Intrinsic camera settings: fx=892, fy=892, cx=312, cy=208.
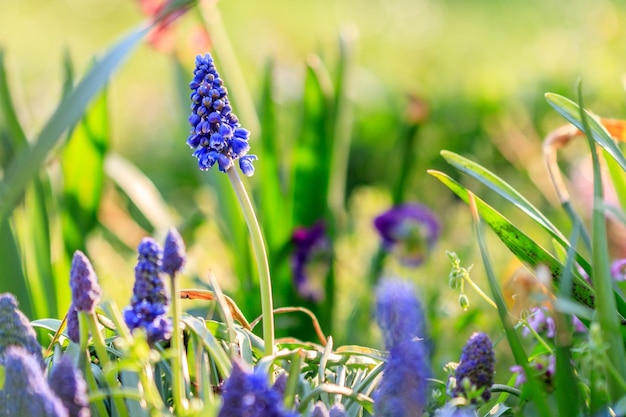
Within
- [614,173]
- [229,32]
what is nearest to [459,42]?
[229,32]

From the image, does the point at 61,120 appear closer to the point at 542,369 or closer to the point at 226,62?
the point at 542,369

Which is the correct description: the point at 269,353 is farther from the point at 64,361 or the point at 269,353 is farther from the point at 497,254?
the point at 497,254

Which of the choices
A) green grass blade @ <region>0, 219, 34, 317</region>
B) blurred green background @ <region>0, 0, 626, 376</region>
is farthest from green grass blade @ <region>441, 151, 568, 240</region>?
green grass blade @ <region>0, 219, 34, 317</region>

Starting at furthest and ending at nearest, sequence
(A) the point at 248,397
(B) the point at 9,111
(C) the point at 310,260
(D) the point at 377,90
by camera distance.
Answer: (D) the point at 377,90
(C) the point at 310,260
(B) the point at 9,111
(A) the point at 248,397

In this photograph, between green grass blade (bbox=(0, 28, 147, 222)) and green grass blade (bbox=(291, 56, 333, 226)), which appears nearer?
green grass blade (bbox=(0, 28, 147, 222))

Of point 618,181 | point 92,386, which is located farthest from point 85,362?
point 618,181

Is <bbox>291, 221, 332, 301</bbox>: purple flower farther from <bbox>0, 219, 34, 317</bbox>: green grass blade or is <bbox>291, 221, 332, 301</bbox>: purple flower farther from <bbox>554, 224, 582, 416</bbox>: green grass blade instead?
<bbox>554, 224, 582, 416</bbox>: green grass blade

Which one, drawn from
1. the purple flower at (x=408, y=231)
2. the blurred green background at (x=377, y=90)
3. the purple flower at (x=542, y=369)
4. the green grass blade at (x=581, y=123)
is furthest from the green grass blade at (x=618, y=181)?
the purple flower at (x=408, y=231)
